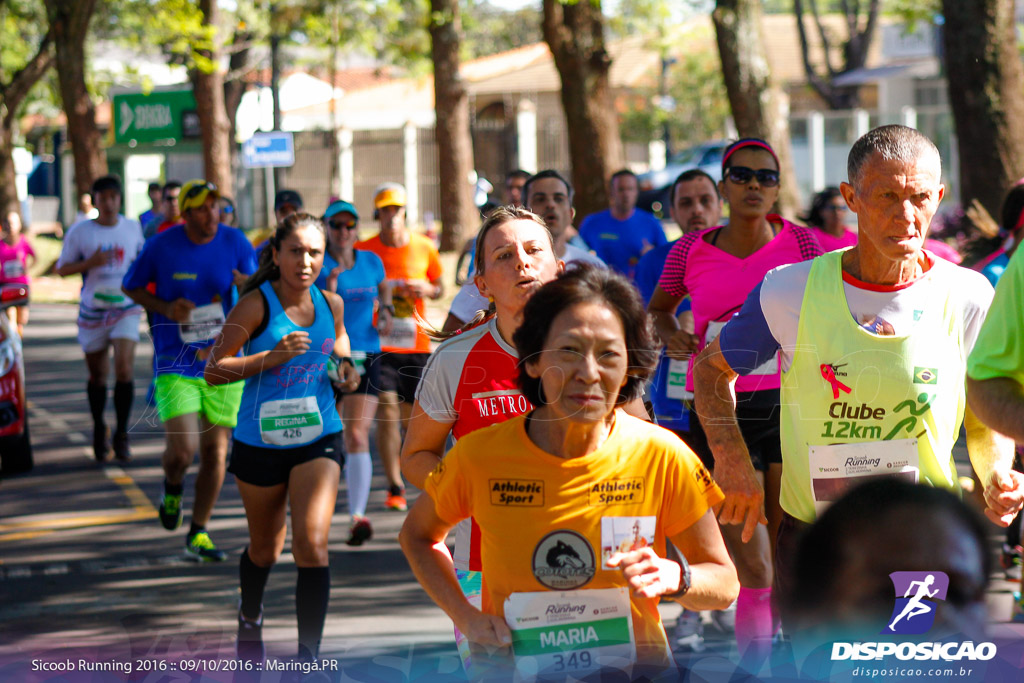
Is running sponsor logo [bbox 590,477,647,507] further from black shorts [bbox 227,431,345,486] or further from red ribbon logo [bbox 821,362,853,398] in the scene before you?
black shorts [bbox 227,431,345,486]

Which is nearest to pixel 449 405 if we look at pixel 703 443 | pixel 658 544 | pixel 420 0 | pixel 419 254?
pixel 658 544

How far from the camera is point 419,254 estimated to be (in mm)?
9289

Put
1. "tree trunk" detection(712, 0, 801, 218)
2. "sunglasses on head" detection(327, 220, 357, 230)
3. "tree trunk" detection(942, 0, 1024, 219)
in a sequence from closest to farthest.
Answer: "sunglasses on head" detection(327, 220, 357, 230) → "tree trunk" detection(942, 0, 1024, 219) → "tree trunk" detection(712, 0, 801, 218)

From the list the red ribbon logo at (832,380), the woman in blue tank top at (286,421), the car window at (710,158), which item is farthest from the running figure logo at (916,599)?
the car window at (710,158)

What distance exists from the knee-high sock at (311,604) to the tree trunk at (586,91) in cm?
1212

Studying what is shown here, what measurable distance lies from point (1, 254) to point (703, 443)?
5.84 m

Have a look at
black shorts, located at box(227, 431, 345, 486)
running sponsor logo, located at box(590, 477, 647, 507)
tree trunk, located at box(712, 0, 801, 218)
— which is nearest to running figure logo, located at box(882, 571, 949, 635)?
running sponsor logo, located at box(590, 477, 647, 507)

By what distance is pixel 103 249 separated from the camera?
10.8 metres

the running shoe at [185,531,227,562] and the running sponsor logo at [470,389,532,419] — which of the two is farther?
the running shoe at [185,531,227,562]

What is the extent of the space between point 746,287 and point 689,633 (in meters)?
1.54

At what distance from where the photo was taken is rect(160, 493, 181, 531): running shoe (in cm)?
784

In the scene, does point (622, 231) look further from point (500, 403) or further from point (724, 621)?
point (500, 403)

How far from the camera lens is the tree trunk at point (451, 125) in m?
22.1

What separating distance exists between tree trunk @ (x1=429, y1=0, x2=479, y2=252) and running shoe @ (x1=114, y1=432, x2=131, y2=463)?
12.8 metres
